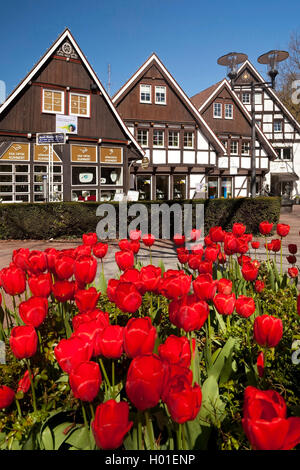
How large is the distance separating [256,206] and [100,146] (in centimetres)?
936

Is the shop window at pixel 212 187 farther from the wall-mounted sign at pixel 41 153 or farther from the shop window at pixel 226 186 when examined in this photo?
the wall-mounted sign at pixel 41 153

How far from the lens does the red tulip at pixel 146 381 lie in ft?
2.84

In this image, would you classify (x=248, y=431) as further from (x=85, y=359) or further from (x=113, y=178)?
(x=113, y=178)

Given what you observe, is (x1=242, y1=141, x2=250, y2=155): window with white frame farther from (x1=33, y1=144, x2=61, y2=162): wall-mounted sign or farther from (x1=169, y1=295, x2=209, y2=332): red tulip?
(x1=169, y1=295, x2=209, y2=332): red tulip

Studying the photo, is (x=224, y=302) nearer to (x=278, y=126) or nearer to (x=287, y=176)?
(x=287, y=176)

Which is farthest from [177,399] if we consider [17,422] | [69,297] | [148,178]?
[148,178]

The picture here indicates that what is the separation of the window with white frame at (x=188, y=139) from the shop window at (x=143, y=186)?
341 cm

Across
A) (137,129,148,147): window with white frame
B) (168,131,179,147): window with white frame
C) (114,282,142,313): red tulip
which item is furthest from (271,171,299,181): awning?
(114,282,142,313): red tulip

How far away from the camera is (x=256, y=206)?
12.3 m

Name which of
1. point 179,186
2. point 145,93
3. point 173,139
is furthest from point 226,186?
point 145,93

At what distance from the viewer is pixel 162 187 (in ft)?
80.1

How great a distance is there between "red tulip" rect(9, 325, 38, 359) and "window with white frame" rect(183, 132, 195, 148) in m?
23.2

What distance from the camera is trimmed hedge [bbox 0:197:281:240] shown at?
11688mm

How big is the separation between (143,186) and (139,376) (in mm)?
23200
